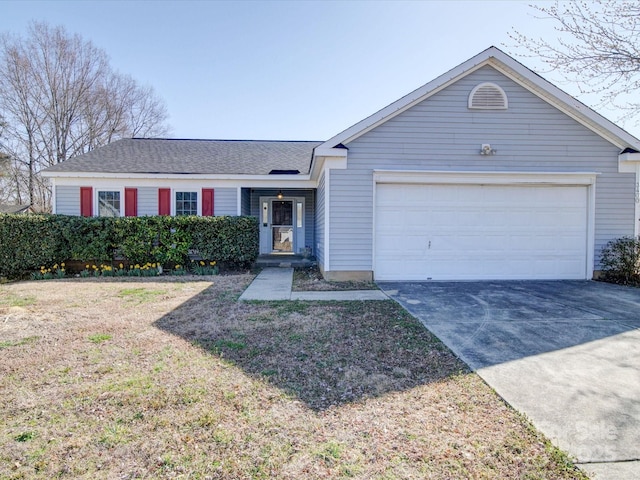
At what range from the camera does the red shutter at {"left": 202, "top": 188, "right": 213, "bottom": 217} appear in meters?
11.4

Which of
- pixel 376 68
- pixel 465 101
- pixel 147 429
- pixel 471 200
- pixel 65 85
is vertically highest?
pixel 65 85

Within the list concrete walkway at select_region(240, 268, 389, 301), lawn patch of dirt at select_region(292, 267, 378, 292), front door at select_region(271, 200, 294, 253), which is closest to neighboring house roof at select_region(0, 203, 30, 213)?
front door at select_region(271, 200, 294, 253)

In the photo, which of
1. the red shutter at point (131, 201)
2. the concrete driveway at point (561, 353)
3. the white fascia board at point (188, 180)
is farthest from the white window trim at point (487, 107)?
the red shutter at point (131, 201)

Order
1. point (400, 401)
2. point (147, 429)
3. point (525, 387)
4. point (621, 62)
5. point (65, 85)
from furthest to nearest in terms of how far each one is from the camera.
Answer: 1. point (65, 85)
2. point (621, 62)
3. point (525, 387)
4. point (400, 401)
5. point (147, 429)

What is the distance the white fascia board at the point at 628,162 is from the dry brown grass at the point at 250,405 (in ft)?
23.7

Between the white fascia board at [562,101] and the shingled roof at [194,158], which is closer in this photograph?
the white fascia board at [562,101]

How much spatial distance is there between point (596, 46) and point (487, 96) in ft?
6.78

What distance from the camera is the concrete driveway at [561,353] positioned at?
2.29 metres

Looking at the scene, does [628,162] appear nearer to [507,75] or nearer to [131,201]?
[507,75]

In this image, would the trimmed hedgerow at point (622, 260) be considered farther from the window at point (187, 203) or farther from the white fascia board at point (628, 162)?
the window at point (187, 203)

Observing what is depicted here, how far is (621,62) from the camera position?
6.28m

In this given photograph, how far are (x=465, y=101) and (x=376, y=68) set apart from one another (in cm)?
383

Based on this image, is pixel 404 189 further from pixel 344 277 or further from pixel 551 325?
pixel 551 325

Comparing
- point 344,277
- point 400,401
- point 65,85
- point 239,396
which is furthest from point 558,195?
point 65,85
